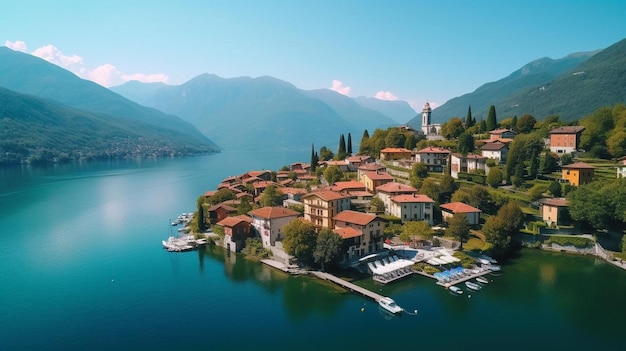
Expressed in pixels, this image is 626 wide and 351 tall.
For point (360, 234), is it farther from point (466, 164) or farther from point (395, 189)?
point (466, 164)

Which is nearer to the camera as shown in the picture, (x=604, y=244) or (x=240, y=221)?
(x=604, y=244)

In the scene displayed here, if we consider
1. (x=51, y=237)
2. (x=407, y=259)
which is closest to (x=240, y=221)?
(x=407, y=259)

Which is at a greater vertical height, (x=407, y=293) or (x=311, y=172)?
(x=311, y=172)

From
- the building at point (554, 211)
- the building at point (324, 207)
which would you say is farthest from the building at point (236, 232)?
the building at point (554, 211)

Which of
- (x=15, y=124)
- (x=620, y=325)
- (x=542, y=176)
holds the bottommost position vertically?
(x=620, y=325)

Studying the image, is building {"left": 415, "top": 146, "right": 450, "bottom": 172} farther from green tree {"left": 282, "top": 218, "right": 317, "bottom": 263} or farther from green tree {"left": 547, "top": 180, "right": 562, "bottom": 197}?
green tree {"left": 282, "top": 218, "right": 317, "bottom": 263}

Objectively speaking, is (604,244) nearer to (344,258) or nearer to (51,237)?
(344,258)

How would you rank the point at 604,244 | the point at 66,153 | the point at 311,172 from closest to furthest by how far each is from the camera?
the point at 604,244
the point at 311,172
the point at 66,153

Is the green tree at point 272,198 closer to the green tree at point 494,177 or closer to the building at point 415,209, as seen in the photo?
the building at point 415,209
